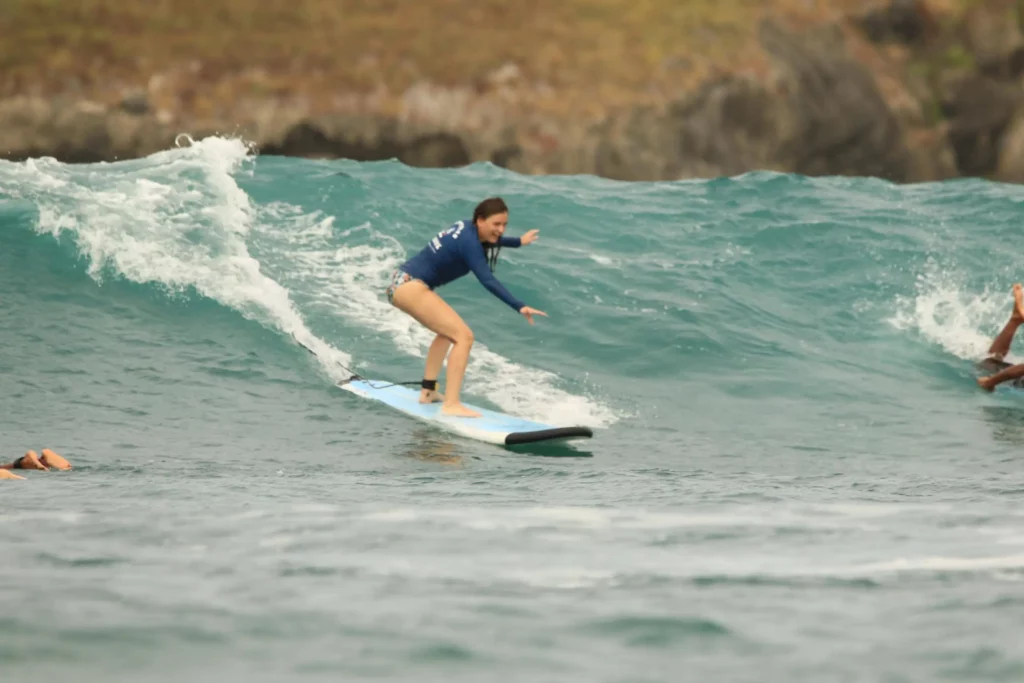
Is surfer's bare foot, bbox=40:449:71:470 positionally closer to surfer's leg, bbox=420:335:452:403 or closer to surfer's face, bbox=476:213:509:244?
surfer's leg, bbox=420:335:452:403

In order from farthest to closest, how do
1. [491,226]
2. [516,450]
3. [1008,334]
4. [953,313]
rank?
[953,313] → [1008,334] → [491,226] → [516,450]

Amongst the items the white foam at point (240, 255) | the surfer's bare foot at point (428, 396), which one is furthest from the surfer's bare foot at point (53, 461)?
the white foam at point (240, 255)

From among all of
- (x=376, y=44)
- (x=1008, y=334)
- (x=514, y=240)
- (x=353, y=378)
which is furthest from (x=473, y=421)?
(x=376, y=44)

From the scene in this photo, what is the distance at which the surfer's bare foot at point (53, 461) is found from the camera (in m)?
7.42

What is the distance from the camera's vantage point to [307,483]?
23.6ft

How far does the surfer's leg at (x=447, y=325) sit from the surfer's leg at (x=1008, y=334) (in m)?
5.10

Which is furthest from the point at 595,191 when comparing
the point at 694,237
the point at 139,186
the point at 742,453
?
the point at 742,453

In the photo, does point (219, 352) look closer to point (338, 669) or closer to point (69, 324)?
point (69, 324)

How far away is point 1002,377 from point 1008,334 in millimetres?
678

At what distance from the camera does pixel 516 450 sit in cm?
862

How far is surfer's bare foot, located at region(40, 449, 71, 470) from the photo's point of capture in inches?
292

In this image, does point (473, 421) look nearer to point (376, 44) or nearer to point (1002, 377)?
point (1002, 377)

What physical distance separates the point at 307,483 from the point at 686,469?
2413 millimetres

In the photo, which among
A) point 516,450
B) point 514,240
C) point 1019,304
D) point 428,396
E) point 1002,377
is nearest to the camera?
point 516,450
